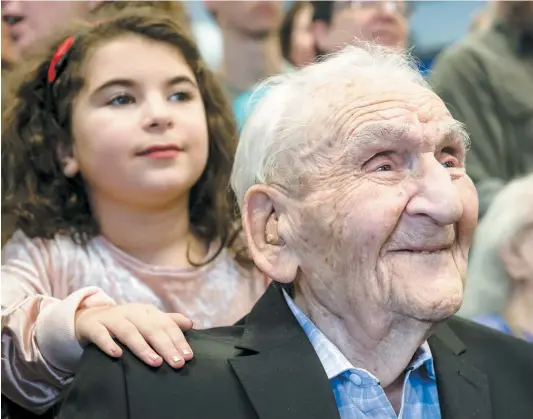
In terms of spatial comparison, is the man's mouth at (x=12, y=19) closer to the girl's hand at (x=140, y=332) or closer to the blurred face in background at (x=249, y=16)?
the blurred face in background at (x=249, y=16)

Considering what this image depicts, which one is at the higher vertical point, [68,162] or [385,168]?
[385,168]

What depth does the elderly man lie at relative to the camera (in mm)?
1269

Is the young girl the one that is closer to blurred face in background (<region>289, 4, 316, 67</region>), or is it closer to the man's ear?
the man's ear

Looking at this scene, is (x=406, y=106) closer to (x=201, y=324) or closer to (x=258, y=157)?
(x=258, y=157)

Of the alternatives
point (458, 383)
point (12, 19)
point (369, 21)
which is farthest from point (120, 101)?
point (369, 21)

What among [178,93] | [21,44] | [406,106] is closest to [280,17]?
[21,44]

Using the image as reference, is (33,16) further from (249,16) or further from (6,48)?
(249,16)

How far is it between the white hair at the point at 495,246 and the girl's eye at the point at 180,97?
700 millimetres

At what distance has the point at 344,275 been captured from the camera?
1307 millimetres

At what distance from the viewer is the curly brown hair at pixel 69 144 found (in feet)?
5.74

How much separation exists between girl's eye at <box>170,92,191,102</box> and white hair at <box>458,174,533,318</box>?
700 mm

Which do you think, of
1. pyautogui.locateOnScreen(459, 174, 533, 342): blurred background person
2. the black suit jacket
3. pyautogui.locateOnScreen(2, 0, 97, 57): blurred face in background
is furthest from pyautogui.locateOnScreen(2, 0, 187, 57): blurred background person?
the black suit jacket

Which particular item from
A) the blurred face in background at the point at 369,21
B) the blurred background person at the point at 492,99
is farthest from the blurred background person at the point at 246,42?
the blurred background person at the point at 492,99

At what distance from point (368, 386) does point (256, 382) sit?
0.54 ft
